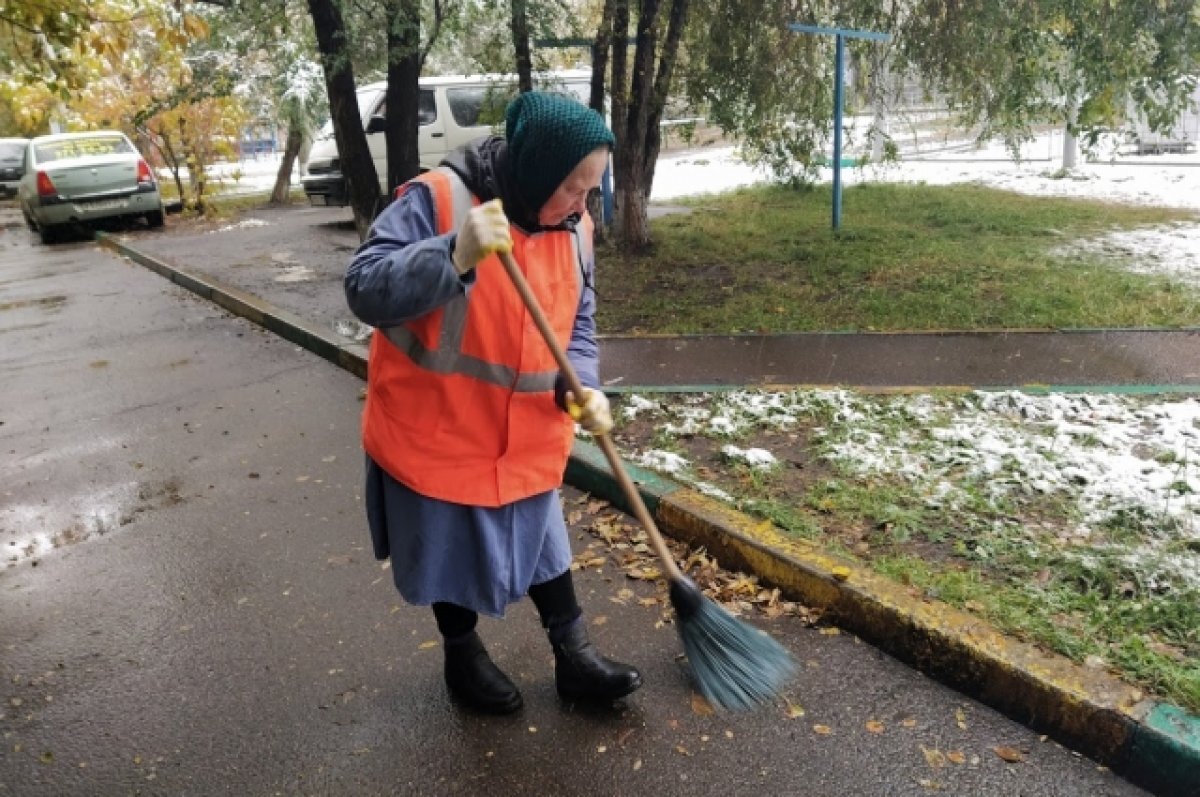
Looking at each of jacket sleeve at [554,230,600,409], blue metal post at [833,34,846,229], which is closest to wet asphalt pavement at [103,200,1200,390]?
jacket sleeve at [554,230,600,409]

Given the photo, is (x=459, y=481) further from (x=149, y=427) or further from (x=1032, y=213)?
(x=1032, y=213)

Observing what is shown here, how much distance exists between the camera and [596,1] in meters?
10.2

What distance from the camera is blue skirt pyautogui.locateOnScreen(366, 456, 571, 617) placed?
240 cm

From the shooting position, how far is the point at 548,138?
6.91 ft

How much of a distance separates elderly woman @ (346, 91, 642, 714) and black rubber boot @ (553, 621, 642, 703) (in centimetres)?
21

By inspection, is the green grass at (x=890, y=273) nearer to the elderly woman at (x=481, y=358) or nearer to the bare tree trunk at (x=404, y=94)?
the bare tree trunk at (x=404, y=94)

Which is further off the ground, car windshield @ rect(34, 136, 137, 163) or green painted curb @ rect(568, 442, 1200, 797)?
car windshield @ rect(34, 136, 137, 163)

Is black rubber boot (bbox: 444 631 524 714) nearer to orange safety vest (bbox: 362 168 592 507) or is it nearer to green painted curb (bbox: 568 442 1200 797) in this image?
orange safety vest (bbox: 362 168 592 507)

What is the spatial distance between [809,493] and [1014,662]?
1273 mm

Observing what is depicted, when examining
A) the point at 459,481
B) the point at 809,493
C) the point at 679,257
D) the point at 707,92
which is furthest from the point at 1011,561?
the point at 707,92

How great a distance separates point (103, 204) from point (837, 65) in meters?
12.1

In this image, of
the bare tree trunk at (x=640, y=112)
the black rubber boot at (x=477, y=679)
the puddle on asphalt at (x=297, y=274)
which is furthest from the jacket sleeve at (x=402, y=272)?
the puddle on asphalt at (x=297, y=274)

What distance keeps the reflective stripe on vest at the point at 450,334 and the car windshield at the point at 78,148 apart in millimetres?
15675

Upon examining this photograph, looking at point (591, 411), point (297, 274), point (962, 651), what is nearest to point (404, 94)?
point (297, 274)
